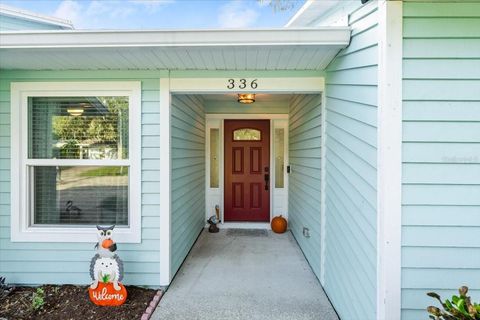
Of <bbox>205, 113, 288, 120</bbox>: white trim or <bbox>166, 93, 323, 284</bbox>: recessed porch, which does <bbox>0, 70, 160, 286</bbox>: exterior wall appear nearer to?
<bbox>166, 93, 323, 284</bbox>: recessed porch

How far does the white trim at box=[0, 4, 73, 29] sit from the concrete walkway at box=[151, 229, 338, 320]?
4365mm

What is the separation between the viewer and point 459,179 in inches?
67.4

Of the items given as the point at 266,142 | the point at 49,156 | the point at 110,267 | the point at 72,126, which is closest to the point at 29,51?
the point at 72,126

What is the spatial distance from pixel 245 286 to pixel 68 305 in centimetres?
161

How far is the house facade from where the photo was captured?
67.2 inches

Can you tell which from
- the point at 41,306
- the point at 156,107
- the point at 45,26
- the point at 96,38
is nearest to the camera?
the point at 96,38

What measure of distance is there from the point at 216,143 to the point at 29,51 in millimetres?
3259

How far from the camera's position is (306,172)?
3.87 meters

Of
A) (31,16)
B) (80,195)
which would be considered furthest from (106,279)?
(31,16)

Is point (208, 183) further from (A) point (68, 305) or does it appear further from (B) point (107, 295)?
(A) point (68, 305)

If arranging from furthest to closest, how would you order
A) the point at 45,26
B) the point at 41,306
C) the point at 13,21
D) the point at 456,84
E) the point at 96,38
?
the point at 45,26 → the point at 13,21 → the point at 41,306 → the point at 96,38 → the point at 456,84

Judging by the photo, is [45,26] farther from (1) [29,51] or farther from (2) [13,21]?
(1) [29,51]

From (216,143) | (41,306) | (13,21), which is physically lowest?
(41,306)

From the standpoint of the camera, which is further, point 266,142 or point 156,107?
point 266,142
